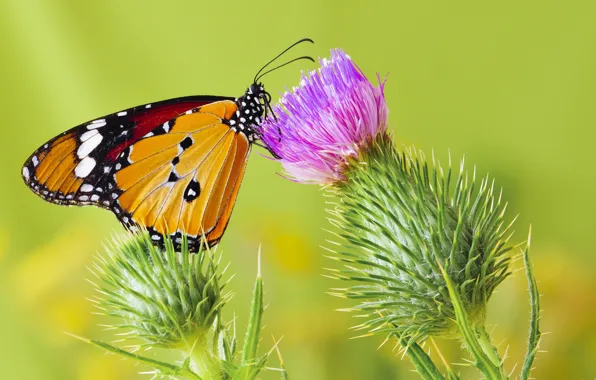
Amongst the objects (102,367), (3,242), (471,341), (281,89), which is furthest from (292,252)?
(471,341)

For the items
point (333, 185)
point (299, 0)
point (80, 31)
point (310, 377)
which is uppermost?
point (299, 0)

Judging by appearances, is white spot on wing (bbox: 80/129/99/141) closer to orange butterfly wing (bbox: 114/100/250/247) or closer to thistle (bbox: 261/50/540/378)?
orange butterfly wing (bbox: 114/100/250/247)

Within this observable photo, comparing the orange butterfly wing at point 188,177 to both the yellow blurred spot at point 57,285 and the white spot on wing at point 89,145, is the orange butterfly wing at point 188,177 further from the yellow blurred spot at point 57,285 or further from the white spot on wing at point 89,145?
the yellow blurred spot at point 57,285

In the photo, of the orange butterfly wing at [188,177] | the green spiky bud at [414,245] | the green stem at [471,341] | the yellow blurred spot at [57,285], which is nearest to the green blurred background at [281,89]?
the yellow blurred spot at [57,285]

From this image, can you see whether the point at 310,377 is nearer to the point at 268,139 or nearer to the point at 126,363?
the point at 126,363

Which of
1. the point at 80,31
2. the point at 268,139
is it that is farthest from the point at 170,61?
the point at 268,139

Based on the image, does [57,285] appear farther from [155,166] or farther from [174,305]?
[174,305]
